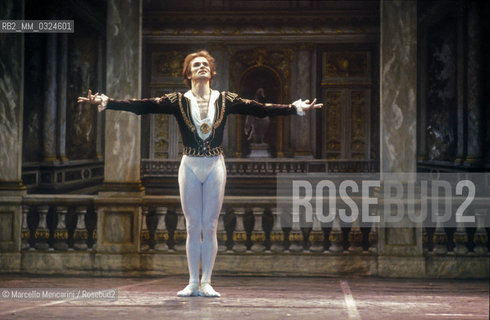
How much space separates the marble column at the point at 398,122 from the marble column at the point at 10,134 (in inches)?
129

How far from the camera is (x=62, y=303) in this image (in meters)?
3.90

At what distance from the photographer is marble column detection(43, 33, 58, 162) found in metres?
10.4

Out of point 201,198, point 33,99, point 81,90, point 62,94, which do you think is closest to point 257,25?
point 81,90

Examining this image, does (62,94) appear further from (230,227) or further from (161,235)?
(230,227)

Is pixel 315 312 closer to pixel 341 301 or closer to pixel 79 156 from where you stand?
pixel 341 301

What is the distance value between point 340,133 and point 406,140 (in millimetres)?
9411

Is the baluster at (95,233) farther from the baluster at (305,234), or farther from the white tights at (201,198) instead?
the baluster at (305,234)

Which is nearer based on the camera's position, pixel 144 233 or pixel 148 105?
pixel 148 105

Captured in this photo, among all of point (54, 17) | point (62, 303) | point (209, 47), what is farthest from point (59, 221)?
point (209, 47)

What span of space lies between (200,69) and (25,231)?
100 inches

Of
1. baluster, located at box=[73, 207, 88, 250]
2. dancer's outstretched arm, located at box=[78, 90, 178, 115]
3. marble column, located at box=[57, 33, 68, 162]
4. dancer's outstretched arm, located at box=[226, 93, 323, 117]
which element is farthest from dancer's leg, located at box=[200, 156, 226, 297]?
marble column, located at box=[57, 33, 68, 162]

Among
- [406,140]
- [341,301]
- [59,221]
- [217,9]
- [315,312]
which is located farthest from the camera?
[217,9]

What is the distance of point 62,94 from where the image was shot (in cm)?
1079

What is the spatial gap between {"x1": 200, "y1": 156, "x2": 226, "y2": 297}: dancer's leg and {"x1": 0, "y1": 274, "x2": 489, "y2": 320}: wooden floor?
0.60 feet
